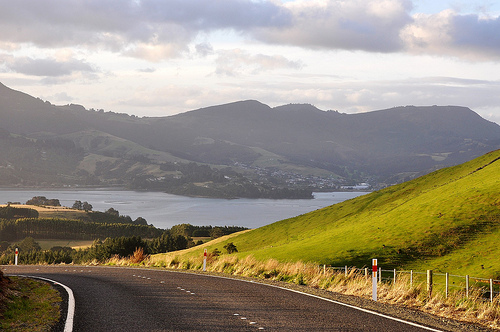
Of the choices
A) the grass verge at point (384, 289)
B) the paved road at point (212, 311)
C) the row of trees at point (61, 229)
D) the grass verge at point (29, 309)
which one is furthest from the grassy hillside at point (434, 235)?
the row of trees at point (61, 229)

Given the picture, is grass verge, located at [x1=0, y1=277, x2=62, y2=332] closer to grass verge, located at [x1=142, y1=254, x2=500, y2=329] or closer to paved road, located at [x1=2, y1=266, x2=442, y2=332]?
paved road, located at [x1=2, y1=266, x2=442, y2=332]

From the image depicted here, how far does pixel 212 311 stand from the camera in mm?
11703

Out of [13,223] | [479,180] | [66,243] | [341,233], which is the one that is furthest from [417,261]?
[13,223]

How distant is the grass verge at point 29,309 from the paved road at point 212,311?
587 millimetres

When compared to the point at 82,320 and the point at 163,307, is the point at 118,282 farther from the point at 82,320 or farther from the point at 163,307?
the point at 82,320

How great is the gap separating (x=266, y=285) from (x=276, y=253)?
2667cm

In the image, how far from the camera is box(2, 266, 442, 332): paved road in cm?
993

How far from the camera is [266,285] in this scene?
1734 centimetres

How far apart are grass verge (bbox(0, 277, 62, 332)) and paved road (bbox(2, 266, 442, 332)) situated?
1.93ft

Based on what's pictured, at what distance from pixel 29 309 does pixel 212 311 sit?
14.4 ft

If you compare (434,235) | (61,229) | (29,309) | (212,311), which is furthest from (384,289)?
(61,229)

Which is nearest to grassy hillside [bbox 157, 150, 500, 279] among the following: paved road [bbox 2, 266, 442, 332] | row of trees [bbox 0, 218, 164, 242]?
paved road [bbox 2, 266, 442, 332]

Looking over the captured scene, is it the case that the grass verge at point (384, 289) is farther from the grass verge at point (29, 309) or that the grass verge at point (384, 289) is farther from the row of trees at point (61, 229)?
the row of trees at point (61, 229)

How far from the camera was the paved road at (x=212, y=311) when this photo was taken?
9.93m
